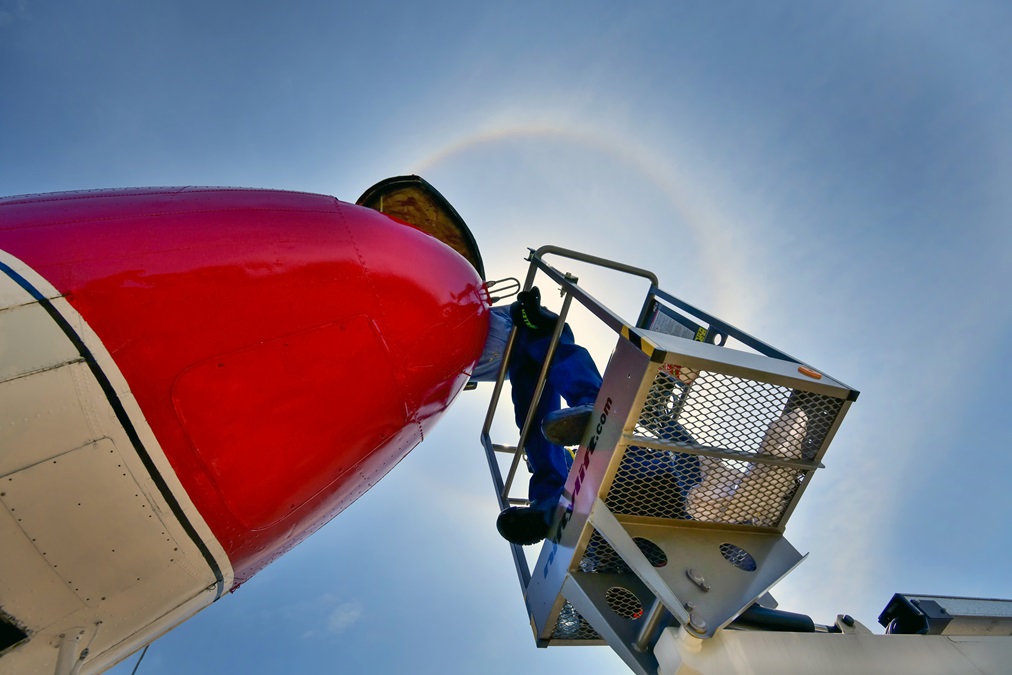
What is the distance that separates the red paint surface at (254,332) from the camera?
2.50 meters

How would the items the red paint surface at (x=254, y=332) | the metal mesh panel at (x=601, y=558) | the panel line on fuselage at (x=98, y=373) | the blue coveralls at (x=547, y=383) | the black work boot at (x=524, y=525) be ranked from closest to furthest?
the panel line on fuselage at (x=98, y=373), the red paint surface at (x=254, y=332), the metal mesh panel at (x=601, y=558), the black work boot at (x=524, y=525), the blue coveralls at (x=547, y=383)

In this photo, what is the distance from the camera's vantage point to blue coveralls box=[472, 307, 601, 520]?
4074mm

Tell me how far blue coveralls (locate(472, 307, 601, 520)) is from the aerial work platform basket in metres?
1.01

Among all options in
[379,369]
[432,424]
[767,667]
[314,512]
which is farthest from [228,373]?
[767,667]

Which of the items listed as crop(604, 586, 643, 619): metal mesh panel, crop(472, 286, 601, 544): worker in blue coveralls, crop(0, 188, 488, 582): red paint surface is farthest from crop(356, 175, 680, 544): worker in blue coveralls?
crop(0, 188, 488, 582): red paint surface

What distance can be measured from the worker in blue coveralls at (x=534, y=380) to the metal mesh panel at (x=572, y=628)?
1.89 ft

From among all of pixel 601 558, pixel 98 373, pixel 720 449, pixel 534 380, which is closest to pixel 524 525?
pixel 601 558

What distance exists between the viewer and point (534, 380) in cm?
501

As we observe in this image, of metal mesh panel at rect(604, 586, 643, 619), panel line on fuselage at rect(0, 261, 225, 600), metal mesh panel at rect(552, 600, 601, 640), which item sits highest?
panel line on fuselage at rect(0, 261, 225, 600)

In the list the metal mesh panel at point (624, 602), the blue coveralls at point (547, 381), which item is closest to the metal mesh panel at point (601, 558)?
the metal mesh panel at point (624, 602)

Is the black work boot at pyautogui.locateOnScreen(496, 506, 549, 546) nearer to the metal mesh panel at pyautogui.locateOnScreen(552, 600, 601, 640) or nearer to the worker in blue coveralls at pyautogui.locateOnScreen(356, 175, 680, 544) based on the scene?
the worker in blue coveralls at pyautogui.locateOnScreen(356, 175, 680, 544)

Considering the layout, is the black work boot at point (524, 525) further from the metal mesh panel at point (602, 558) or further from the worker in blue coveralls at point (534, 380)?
the metal mesh panel at point (602, 558)

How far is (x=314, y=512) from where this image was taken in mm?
3199

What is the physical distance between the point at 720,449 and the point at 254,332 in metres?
2.58
